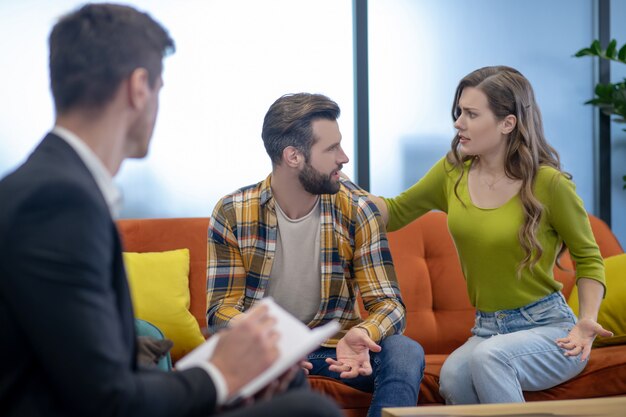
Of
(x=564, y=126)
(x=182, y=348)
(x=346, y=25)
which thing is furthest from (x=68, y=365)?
(x=564, y=126)

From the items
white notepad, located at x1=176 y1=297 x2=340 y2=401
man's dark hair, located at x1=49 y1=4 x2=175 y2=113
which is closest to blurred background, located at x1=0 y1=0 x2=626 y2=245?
man's dark hair, located at x1=49 y1=4 x2=175 y2=113

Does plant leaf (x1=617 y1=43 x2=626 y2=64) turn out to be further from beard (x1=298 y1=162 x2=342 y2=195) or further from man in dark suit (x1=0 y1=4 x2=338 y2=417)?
man in dark suit (x1=0 y1=4 x2=338 y2=417)

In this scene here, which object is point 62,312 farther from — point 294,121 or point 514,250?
point 514,250

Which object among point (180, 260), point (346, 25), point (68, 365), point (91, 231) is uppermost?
point (346, 25)

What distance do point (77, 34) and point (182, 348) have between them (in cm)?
175

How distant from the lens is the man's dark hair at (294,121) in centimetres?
252

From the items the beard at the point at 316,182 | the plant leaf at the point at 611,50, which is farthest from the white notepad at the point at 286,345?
the plant leaf at the point at 611,50

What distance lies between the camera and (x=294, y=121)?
99.2 inches

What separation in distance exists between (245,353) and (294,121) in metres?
1.43

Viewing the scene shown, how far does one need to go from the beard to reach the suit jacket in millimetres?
1380

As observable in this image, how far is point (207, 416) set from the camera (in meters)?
1.16

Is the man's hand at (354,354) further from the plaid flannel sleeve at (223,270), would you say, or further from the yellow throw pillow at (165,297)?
the yellow throw pillow at (165,297)

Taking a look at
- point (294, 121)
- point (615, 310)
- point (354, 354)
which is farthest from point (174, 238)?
point (615, 310)

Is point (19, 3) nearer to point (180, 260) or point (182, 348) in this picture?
point (180, 260)
